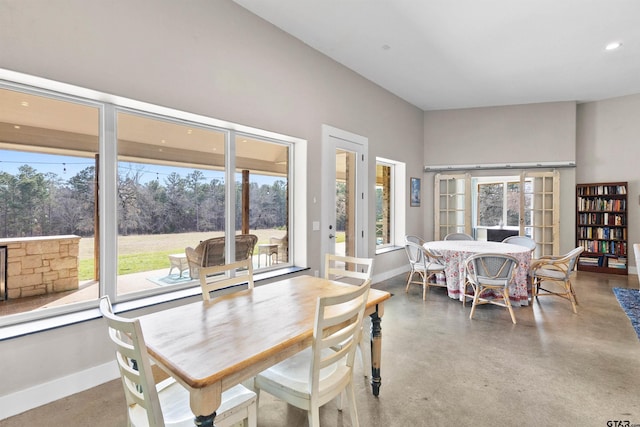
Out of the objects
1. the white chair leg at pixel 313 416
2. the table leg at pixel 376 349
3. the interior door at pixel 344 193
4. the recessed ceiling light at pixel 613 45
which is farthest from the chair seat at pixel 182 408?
the recessed ceiling light at pixel 613 45

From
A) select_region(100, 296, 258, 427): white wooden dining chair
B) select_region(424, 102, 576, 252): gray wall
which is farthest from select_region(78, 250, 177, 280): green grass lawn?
select_region(424, 102, 576, 252): gray wall

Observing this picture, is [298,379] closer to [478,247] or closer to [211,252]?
[211,252]

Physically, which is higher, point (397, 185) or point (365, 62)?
point (365, 62)

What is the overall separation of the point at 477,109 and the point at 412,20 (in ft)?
13.4

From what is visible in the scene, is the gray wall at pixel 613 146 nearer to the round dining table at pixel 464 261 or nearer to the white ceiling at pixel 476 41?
the white ceiling at pixel 476 41

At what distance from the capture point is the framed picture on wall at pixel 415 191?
6.80m

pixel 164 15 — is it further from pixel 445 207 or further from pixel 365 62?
pixel 445 207

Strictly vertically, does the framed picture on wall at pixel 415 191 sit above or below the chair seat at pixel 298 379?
above

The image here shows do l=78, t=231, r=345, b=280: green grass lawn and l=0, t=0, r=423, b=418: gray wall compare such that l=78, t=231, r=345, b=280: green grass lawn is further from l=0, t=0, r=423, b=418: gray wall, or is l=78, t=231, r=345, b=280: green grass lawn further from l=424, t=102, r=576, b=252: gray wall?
l=424, t=102, r=576, b=252: gray wall

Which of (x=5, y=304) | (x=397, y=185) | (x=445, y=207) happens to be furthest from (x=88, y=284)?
(x=445, y=207)

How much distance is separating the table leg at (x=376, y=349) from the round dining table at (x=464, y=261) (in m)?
2.57

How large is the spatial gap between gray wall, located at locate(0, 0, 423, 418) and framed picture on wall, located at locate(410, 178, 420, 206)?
2.66 meters

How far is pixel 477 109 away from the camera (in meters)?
6.86

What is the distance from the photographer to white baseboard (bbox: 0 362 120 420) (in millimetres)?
2027
